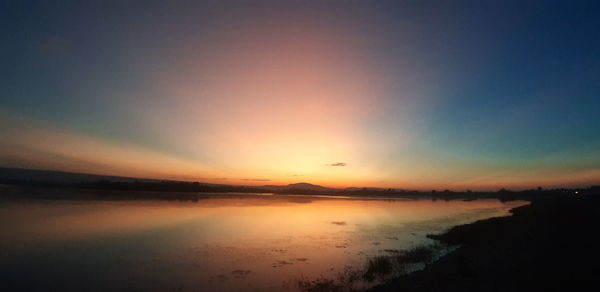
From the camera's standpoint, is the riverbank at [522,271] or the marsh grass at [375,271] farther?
the marsh grass at [375,271]

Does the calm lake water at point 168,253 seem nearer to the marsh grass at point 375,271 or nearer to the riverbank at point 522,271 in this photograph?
the marsh grass at point 375,271

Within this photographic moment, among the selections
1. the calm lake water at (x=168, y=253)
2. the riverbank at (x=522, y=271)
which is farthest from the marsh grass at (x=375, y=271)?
the riverbank at (x=522, y=271)

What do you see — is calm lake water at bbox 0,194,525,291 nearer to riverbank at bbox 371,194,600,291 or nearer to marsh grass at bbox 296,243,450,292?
marsh grass at bbox 296,243,450,292

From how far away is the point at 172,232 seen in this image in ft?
127

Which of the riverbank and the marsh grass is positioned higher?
the riverbank

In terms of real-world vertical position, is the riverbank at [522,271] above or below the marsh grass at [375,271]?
above

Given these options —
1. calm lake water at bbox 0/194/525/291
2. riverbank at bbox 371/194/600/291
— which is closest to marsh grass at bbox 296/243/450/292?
calm lake water at bbox 0/194/525/291

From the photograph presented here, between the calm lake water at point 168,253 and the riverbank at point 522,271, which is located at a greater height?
the riverbank at point 522,271

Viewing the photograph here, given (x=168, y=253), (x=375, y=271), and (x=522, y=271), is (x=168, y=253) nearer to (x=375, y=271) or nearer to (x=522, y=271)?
(x=375, y=271)

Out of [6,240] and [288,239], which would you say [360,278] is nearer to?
[288,239]

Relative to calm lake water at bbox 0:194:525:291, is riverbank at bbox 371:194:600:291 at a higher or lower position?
higher

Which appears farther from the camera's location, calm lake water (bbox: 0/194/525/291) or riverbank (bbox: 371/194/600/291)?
calm lake water (bbox: 0/194/525/291)

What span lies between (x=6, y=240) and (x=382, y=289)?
30046mm

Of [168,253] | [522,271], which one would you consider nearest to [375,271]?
[522,271]
